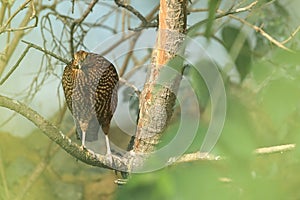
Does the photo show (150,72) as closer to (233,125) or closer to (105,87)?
(105,87)

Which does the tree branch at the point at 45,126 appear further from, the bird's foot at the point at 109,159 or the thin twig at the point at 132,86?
the thin twig at the point at 132,86

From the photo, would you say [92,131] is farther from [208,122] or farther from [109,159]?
[208,122]

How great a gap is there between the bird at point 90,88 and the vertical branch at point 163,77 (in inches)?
7.4

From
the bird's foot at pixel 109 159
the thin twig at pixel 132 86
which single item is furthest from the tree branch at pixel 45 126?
the thin twig at pixel 132 86

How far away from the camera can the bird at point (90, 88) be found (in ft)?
2.94

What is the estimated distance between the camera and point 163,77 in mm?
697

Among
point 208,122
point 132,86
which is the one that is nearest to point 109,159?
point 132,86

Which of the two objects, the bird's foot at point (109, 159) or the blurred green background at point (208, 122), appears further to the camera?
the bird's foot at point (109, 159)

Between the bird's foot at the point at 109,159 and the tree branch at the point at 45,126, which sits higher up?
the tree branch at the point at 45,126

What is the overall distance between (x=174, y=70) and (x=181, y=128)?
403 millimetres

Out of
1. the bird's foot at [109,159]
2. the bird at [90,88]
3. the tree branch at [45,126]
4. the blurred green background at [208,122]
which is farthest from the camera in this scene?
the bird at [90,88]

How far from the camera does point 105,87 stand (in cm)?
91

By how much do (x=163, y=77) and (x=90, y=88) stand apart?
0.26m

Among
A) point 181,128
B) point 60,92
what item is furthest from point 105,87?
point 181,128
